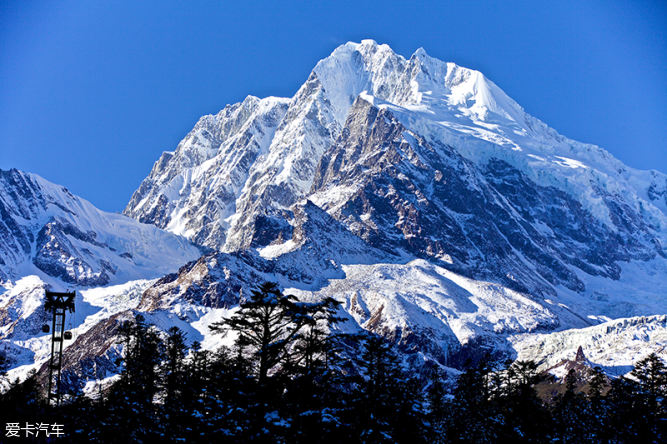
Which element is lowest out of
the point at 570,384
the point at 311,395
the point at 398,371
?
the point at 311,395

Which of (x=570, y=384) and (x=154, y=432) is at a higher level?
(x=570, y=384)

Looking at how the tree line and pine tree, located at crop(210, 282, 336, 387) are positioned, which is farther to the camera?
pine tree, located at crop(210, 282, 336, 387)

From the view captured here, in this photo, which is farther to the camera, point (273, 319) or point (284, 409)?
point (273, 319)

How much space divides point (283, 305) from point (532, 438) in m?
35.8

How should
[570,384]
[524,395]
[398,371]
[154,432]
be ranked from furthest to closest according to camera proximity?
1. [570,384]
2. [524,395]
3. [398,371]
4. [154,432]

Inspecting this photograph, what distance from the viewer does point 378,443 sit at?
45938mm

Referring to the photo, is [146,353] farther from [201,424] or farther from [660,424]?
[660,424]

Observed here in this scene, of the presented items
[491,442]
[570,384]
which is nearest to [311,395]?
[491,442]

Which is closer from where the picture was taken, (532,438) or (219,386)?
(219,386)

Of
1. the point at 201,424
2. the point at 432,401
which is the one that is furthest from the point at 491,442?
the point at 201,424

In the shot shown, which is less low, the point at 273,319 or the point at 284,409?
the point at 273,319

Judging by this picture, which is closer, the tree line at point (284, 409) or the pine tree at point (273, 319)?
the tree line at point (284, 409)

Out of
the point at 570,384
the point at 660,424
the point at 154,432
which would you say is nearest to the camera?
the point at 154,432

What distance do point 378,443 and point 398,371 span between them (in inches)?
608
